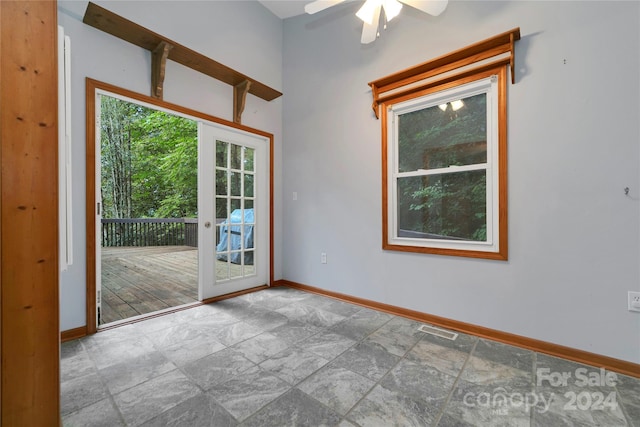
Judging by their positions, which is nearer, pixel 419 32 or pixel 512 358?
pixel 512 358

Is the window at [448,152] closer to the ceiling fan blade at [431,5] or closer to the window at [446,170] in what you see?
the window at [446,170]

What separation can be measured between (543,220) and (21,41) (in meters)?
2.86

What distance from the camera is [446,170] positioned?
234 centimetres

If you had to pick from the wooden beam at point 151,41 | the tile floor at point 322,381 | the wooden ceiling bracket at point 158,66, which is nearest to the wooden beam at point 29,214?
the tile floor at point 322,381

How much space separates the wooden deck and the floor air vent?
2417mm

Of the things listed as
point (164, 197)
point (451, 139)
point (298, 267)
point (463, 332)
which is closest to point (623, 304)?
point (463, 332)

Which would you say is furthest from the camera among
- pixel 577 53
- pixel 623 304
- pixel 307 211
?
pixel 307 211

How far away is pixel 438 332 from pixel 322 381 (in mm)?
1166

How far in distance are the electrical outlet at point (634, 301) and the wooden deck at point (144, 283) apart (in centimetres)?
361

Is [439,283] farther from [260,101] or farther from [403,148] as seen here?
[260,101]

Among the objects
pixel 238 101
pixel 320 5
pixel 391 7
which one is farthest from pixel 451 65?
pixel 238 101

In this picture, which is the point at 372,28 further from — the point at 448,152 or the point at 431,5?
the point at 448,152

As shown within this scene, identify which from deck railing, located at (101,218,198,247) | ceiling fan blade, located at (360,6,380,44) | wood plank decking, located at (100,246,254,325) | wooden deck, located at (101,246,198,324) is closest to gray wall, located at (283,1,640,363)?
ceiling fan blade, located at (360,6,380,44)

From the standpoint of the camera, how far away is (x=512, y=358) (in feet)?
5.91
